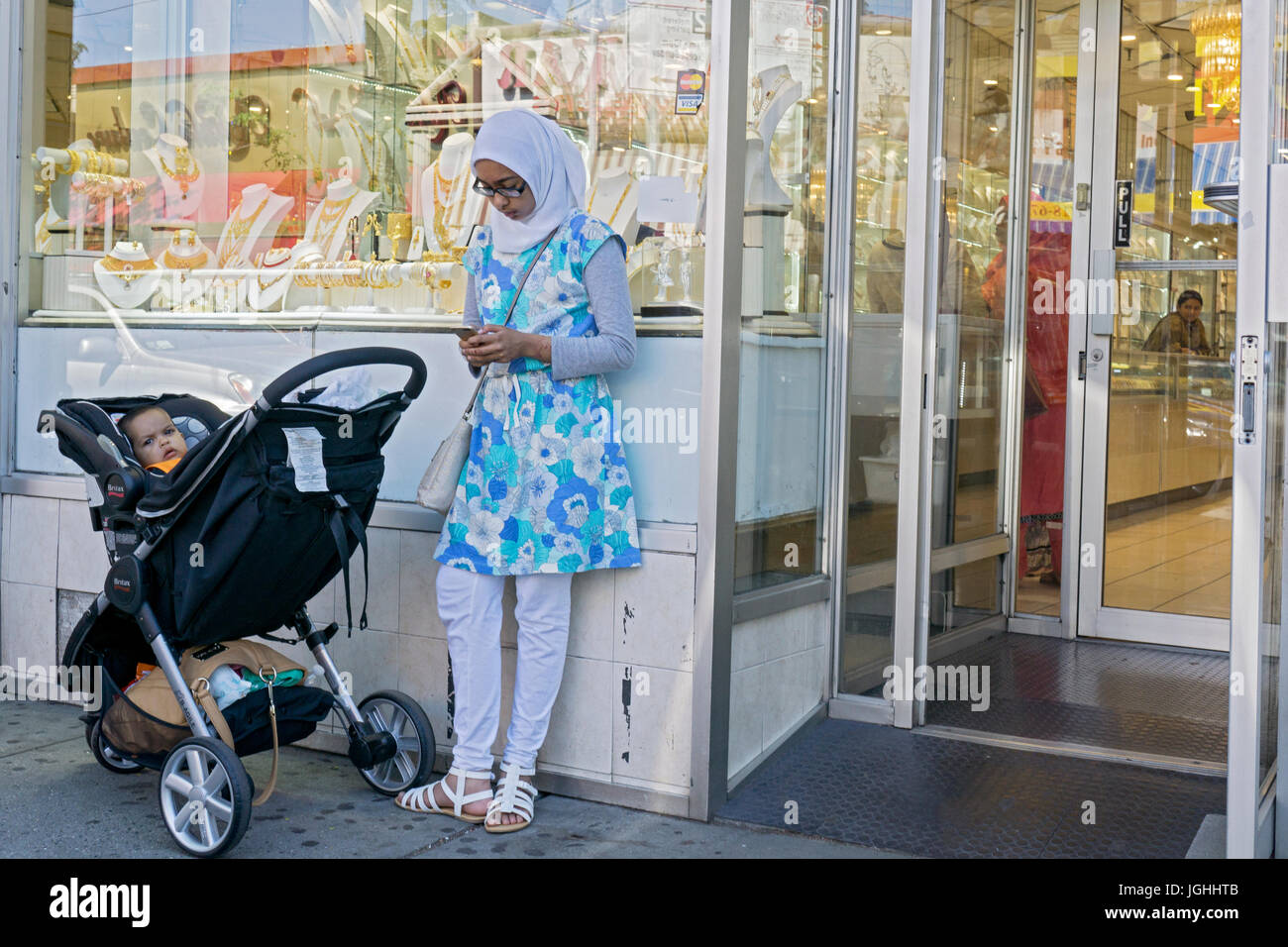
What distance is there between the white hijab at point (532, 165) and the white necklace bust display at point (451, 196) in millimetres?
653

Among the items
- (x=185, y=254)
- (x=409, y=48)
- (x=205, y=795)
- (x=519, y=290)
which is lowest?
(x=205, y=795)

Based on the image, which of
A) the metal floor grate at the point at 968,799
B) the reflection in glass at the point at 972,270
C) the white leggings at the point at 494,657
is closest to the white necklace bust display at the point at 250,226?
the white leggings at the point at 494,657

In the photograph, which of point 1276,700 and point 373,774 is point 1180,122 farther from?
point 373,774

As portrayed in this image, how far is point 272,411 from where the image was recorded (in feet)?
10.3

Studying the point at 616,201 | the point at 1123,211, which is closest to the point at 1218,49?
the point at 1123,211

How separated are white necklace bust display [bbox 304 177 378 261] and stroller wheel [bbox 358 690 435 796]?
5.08 ft

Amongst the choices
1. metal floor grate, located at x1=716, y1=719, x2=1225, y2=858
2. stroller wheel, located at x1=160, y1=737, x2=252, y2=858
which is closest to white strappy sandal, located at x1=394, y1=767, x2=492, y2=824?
stroller wheel, located at x1=160, y1=737, x2=252, y2=858

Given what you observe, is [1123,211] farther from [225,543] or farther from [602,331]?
[225,543]

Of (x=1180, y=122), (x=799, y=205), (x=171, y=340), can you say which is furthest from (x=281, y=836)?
(x=1180, y=122)

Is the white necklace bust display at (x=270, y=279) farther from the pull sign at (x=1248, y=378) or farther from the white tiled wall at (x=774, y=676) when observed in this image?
the pull sign at (x=1248, y=378)

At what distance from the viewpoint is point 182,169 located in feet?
15.9

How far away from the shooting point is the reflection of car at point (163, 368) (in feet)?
14.8

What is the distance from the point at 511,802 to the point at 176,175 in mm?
2720
